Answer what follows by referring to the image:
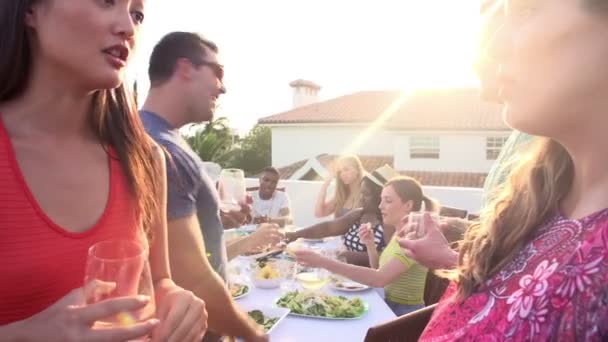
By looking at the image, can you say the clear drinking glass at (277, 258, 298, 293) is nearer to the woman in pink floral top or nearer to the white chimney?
the woman in pink floral top

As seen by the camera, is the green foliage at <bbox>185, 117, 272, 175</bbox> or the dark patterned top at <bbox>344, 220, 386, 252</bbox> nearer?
the dark patterned top at <bbox>344, 220, 386, 252</bbox>

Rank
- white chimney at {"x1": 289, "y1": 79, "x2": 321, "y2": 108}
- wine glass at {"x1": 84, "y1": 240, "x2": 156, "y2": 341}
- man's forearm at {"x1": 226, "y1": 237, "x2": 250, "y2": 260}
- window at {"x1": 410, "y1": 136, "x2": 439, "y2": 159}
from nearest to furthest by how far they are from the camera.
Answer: wine glass at {"x1": 84, "y1": 240, "x2": 156, "y2": 341}, man's forearm at {"x1": 226, "y1": 237, "x2": 250, "y2": 260}, window at {"x1": 410, "y1": 136, "x2": 439, "y2": 159}, white chimney at {"x1": 289, "y1": 79, "x2": 321, "y2": 108}

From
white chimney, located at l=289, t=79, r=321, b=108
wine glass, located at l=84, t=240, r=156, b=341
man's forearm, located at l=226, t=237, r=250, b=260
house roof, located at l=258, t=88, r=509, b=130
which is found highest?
white chimney, located at l=289, t=79, r=321, b=108

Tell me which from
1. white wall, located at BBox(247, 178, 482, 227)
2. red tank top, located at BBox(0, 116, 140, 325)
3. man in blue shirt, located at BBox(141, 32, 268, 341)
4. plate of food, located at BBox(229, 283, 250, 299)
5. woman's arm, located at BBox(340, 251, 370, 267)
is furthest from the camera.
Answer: white wall, located at BBox(247, 178, 482, 227)

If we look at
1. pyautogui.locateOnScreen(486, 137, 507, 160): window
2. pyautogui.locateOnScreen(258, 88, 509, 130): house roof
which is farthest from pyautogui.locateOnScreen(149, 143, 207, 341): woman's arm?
pyautogui.locateOnScreen(486, 137, 507, 160): window

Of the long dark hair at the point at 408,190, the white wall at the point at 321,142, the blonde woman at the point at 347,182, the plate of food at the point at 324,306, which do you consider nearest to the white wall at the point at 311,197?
the blonde woman at the point at 347,182

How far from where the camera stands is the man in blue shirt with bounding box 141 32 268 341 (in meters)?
2.08

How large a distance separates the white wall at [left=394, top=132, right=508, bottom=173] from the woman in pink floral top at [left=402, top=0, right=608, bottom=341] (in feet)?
88.1

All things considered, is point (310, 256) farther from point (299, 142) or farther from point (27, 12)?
point (299, 142)

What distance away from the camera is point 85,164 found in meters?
1.30

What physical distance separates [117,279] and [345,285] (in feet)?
8.83

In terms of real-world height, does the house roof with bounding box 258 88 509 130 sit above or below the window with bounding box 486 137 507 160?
above

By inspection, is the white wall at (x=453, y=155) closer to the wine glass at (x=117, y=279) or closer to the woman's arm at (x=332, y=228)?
the woman's arm at (x=332, y=228)

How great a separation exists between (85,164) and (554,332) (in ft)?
3.99
